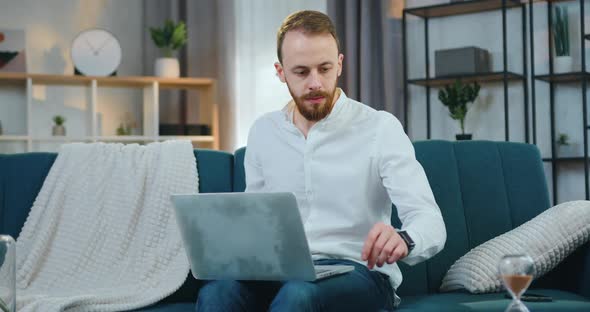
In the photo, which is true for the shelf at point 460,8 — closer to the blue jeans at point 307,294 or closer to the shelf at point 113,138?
the shelf at point 113,138

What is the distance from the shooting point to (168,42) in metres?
5.11

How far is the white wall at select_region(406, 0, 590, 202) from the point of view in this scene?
428 cm

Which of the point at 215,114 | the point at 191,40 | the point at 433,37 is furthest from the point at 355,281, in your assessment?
the point at 191,40

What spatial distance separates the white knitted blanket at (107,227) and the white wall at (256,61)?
2407 millimetres

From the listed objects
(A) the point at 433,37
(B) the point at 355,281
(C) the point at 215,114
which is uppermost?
(A) the point at 433,37

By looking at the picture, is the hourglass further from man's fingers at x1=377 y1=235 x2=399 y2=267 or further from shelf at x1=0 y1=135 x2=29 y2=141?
shelf at x1=0 y1=135 x2=29 y2=141

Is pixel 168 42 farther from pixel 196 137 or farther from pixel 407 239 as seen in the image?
pixel 407 239

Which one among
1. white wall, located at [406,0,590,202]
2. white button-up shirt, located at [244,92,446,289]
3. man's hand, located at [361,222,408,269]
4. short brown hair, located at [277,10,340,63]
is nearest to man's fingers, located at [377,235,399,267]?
man's hand, located at [361,222,408,269]

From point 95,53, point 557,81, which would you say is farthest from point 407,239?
point 95,53

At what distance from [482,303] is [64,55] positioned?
3849 millimetres

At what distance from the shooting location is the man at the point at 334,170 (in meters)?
1.89

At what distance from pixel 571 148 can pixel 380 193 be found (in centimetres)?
242

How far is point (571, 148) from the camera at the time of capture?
4207mm

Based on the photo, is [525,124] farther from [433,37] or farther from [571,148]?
[433,37]
